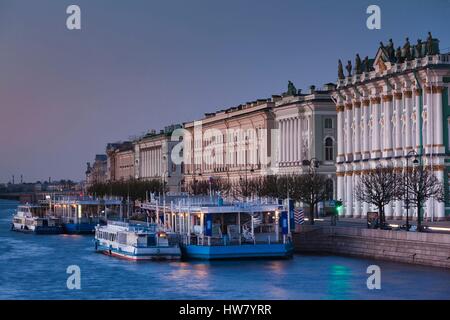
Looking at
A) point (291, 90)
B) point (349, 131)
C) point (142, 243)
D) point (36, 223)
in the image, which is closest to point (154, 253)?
point (142, 243)

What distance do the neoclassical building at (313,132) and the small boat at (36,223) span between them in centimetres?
2260

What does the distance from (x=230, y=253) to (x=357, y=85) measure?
30480 mm

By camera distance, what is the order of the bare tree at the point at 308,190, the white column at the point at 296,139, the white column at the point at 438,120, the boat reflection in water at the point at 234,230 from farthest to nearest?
the white column at the point at 296,139 < the bare tree at the point at 308,190 < the white column at the point at 438,120 < the boat reflection in water at the point at 234,230

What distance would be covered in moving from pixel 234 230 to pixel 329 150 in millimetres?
40886

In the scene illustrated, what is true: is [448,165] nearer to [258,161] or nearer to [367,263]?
[367,263]

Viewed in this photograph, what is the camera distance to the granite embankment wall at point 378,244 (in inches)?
2248

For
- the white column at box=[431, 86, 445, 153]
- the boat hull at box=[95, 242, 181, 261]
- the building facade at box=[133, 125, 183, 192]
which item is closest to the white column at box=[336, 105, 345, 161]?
the white column at box=[431, 86, 445, 153]

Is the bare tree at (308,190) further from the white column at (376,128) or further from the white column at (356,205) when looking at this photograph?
the white column at (376,128)

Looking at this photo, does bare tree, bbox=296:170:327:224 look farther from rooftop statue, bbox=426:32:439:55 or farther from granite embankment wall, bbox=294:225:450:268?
rooftop statue, bbox=426:32:439:55

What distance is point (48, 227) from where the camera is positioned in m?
110

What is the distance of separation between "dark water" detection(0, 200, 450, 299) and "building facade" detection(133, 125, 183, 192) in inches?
3332

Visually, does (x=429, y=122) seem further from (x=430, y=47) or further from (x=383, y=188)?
(x=383, y=188)

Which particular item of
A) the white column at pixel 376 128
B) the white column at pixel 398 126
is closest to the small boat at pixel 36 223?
the white column at pixel 376 128

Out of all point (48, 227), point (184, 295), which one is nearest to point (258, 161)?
point (48, 227)
